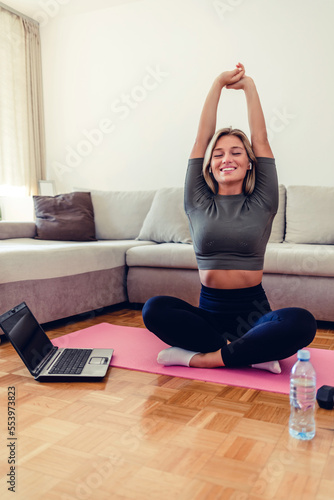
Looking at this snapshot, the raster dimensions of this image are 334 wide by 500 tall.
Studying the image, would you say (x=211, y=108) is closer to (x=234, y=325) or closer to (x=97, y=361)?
(x=234, y=325)

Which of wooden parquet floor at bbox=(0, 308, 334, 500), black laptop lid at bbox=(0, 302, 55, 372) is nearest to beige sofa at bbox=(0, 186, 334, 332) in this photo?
black laptop lid at bbox=(0, 302, 55, 372)

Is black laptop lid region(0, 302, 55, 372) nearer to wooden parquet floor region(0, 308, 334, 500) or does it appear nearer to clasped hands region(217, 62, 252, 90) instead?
wooden parquet floor region(0, 308, 334, 500)

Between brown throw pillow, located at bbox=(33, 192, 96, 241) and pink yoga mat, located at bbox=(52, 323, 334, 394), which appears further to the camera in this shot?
brown throw pillow, located at bbox=(33, 192, 96, 241)

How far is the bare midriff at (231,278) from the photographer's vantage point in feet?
5.78

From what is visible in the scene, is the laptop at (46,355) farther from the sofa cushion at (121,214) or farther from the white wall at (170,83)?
the white wall at (170,83)

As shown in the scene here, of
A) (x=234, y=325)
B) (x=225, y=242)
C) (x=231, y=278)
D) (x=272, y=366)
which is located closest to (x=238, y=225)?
(x=225, y=242)

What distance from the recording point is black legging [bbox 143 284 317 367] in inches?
63.4

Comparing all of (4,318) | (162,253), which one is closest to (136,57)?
(162,253)

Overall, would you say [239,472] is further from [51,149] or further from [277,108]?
[51,149]

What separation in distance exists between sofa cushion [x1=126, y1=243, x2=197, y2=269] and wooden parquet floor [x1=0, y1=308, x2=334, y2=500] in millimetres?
1189

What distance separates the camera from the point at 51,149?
466 cm


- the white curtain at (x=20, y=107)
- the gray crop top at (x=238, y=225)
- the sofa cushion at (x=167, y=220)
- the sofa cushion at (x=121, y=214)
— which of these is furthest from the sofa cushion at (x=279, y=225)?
the white curtain at (x=20, y=107)

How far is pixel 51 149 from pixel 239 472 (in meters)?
4.14

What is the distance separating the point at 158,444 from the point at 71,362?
2.30 ft
